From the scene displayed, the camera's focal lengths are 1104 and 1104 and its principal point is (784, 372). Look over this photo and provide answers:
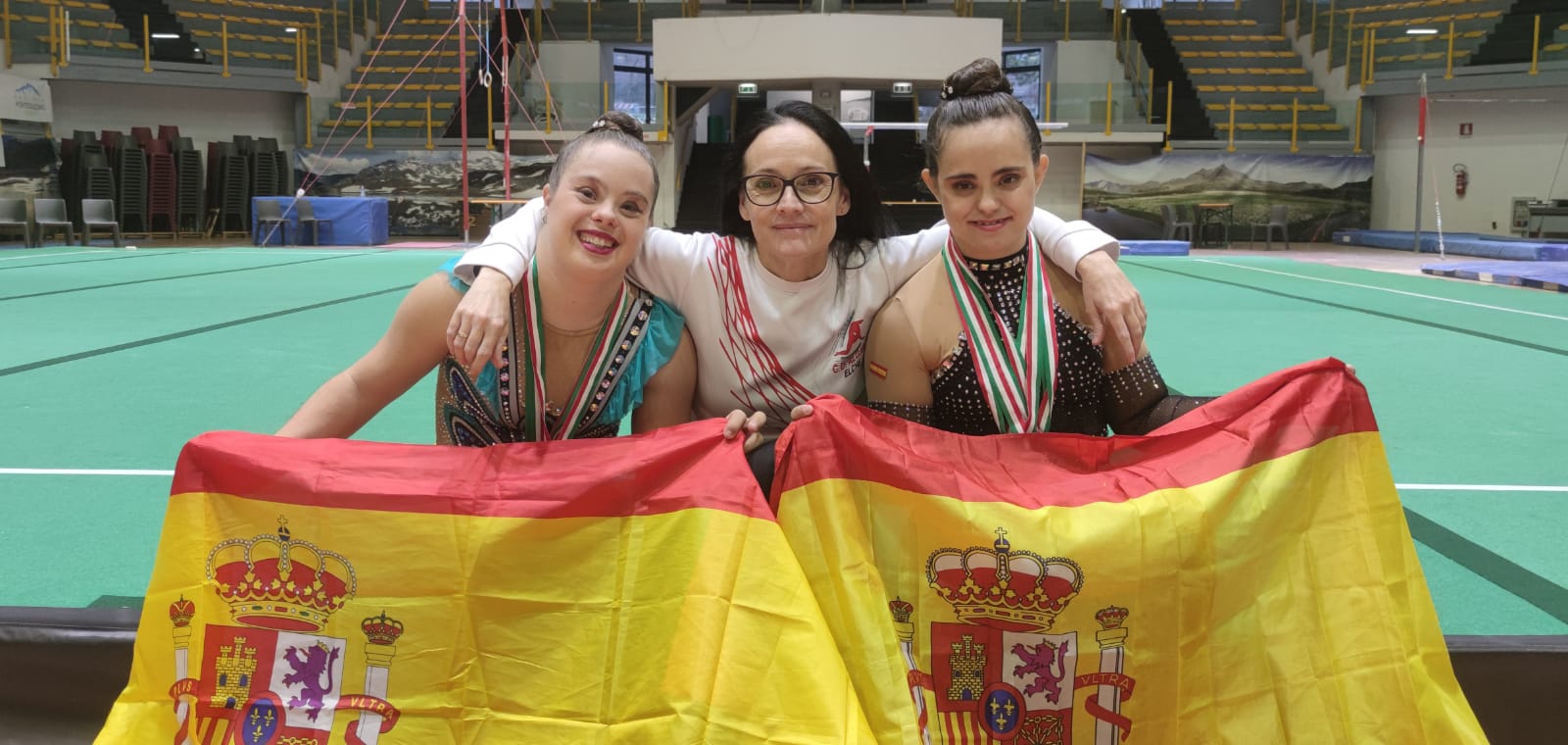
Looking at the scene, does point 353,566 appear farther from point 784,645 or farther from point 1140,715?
point 1140,715

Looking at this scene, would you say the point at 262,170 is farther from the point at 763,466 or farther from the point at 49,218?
the point at 763,466

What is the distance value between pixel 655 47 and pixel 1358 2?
12.8 metres

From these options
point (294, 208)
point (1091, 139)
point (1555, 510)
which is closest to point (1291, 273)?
point (1091, 139)

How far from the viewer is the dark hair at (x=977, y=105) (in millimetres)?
1896

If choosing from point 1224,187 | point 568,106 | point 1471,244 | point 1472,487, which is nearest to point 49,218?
point 568,106

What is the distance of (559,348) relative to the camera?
6.55 ft

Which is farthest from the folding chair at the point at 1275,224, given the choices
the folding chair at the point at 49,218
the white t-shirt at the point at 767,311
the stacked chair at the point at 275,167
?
the folding chair at the point at 49,218

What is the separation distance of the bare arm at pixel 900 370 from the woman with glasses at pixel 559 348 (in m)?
0.38

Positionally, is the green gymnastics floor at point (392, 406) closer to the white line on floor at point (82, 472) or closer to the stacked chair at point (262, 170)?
the white line on floor at point (82, 472)

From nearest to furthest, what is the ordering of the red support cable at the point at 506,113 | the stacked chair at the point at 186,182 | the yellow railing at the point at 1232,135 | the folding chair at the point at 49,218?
Answer: the red support cable at the point at 506,113, the folding chair at the point at 49,218, the stacked chair at the point at 186,182, the yellow railing at the point at 1232,135

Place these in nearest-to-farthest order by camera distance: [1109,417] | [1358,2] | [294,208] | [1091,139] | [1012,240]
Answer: [1012,240]
[1109,417]
[294,208]
[1091,139]
[1358,2]

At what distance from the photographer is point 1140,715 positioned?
157cm

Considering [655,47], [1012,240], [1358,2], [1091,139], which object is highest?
[1358,2]

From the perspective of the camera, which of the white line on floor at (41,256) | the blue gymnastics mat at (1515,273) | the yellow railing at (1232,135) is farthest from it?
the yellow railing at (1232,135)
